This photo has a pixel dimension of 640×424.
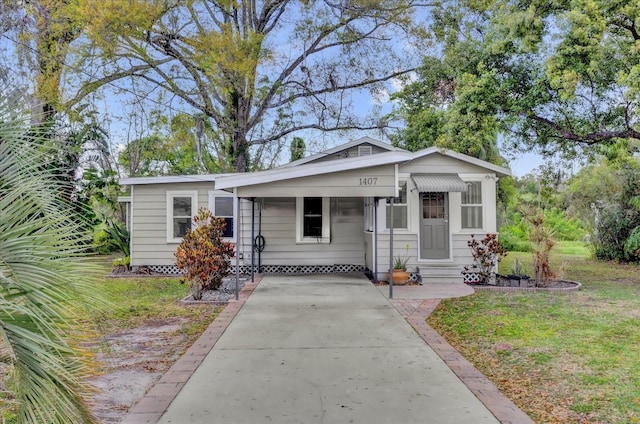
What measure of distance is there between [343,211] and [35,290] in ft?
34.9

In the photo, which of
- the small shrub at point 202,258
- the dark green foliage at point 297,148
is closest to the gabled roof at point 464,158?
the small shrub at point 202,258

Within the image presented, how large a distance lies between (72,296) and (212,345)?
3951mm

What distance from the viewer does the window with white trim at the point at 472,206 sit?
34.7ft

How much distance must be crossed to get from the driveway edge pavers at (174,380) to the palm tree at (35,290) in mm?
1810

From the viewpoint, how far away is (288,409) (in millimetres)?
3539

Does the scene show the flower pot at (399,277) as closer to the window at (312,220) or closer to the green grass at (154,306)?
the window at (312,220)

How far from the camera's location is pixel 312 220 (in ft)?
39.5

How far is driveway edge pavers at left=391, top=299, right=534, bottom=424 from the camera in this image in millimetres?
3434

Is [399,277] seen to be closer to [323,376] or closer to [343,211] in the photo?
[343,211]

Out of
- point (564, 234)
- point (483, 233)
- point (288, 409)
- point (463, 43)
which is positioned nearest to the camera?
point (288, 409)

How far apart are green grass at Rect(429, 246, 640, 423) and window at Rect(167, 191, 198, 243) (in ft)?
23.8

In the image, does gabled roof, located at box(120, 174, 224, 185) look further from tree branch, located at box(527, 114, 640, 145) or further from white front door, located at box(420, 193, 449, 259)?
tree branch, located at box(527, 114, 640, 145)

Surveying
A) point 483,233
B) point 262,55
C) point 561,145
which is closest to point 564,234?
point 561,145

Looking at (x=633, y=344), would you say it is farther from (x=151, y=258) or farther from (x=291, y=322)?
(x=151, y=258)
